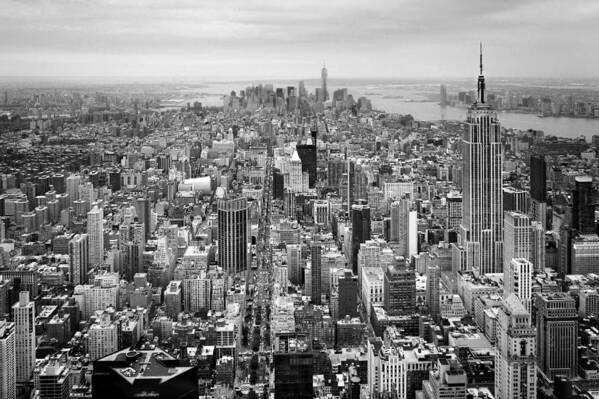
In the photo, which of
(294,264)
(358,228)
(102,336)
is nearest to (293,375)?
(102,336)

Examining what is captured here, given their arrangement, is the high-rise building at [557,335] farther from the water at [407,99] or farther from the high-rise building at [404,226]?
the high-rise building at [404,226]

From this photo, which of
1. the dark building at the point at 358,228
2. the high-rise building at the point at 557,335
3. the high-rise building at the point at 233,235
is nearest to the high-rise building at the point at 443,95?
the dark building at the point at 358,228

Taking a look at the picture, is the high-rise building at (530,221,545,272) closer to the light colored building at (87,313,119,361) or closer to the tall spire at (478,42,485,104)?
the tall spire at (478,42,485,104)

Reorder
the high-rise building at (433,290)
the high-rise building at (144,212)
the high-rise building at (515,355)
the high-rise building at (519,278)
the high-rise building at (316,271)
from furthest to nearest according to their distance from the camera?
the high-rise building at (144,212), the high-rise building at (316,271), the high-rise building at (433,290), the high-rise building at (519,278), the high-rise building at (515,355)

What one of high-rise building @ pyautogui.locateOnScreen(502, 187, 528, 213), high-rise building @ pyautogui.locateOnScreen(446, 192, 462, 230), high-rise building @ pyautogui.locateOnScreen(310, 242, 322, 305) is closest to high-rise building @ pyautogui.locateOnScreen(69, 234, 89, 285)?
high-rise building @ pyautogui.locateOnScreen(310, 242, 322, 305)

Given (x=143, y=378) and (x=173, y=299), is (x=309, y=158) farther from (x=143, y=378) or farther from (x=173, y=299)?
(x=143, y=378)

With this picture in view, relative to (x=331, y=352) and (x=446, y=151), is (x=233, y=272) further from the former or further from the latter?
(x=446, y=151)

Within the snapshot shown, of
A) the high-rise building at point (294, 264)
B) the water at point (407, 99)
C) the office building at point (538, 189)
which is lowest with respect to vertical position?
the high-rise building at point (294, 264)
